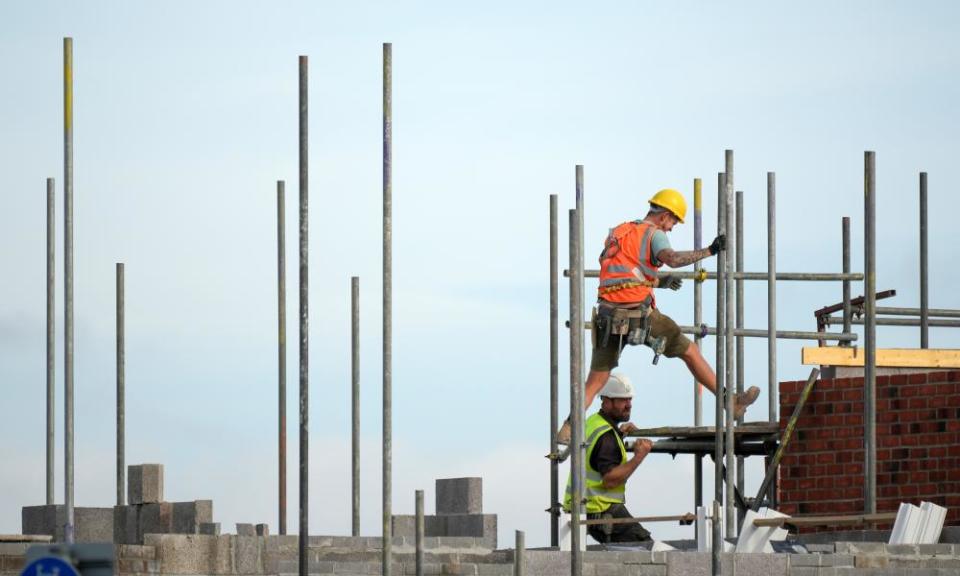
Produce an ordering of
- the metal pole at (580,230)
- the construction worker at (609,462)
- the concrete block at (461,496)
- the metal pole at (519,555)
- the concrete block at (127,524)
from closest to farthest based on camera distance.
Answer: the metal pole at (519,555) → the metal pole at (580,230) → the construction worker at (609,462) → the concrete block at (461,496) → the concrete block at (127,524)

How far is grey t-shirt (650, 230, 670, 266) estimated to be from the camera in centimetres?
1691

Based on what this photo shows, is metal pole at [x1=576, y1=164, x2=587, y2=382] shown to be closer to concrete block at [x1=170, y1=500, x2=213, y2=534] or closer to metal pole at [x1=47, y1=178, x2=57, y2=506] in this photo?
concrete block at [x1=170, y1=500, x2=213, y2=534]

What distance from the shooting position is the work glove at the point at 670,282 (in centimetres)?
1792

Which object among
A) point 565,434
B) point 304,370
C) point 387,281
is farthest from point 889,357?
point 304,370

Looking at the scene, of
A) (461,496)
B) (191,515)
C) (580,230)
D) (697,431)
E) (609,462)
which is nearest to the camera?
(580,230)

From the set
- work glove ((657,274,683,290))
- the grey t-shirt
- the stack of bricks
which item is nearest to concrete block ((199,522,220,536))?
the stack of bricks

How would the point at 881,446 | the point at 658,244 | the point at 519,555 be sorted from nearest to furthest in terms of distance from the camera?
the point at 519,555 < the point at 658,244 < the point at 881,446

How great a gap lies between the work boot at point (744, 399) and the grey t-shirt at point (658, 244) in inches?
54.3

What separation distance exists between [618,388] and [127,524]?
592cm

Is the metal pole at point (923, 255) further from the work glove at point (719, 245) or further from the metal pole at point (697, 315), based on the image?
the work glove at point (719, 245)

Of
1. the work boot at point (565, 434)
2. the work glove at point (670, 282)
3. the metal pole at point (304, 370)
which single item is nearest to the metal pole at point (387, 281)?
the metal pole at point (304, 370)

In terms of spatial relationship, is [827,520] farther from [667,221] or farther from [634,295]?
[667,221]

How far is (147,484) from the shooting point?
2016cm

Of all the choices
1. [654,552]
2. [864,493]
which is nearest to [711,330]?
[864,493]
